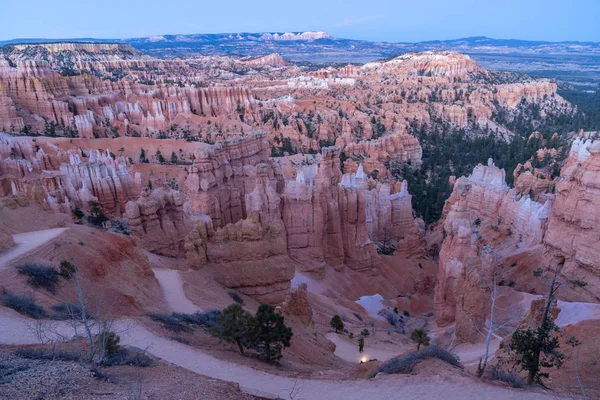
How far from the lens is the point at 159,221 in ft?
66.9

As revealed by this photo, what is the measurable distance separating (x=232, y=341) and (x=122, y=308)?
347cm

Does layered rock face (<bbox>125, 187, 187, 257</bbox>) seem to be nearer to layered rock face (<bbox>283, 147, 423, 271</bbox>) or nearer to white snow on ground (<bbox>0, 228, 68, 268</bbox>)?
white snow on ground (<bbox>0, 228, 68, 268</bbox>)

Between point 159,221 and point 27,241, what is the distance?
6.28 metres

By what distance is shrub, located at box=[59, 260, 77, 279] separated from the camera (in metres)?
12.4

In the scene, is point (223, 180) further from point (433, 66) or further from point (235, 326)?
point (433, 66)

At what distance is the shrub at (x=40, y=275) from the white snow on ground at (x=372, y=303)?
52.7 feet

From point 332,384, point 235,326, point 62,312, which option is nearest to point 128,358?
point 235,326

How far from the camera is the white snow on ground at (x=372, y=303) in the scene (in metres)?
23.9

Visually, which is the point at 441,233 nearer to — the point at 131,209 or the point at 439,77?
the point at 131,209

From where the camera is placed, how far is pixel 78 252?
557 inches

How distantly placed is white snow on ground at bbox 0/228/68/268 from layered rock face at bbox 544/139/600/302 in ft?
72.2

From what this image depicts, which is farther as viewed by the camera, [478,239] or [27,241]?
[478,239]

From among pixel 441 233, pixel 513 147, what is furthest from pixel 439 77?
pixel 441 233

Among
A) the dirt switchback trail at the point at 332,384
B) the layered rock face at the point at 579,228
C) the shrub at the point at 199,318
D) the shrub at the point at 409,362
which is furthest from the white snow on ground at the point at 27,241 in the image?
the layered rock face at the point at 579,228
